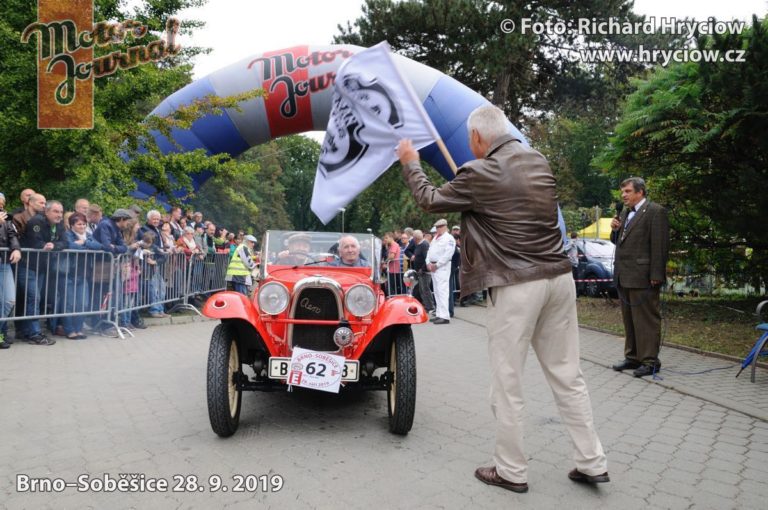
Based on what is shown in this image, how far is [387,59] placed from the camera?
3.96 metres

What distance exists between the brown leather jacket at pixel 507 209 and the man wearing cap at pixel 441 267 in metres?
7.37

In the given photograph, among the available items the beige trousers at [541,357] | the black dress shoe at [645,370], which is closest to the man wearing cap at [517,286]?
the beige trousers at [541,357]

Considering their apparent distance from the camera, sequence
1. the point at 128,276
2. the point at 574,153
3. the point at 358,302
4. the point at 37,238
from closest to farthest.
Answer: the point at 358,302
the point at 37,238
the point at 128,276
the point at 574,153

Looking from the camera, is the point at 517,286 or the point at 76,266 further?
the point at 76,266

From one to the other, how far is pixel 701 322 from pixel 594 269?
6.53 m

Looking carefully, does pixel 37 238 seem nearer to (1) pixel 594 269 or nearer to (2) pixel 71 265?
(2) pixel 71 265

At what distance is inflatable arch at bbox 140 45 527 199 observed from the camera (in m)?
11.6

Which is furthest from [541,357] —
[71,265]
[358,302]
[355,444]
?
[71,265]

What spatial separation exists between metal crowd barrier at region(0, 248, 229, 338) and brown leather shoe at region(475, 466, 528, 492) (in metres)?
6.43

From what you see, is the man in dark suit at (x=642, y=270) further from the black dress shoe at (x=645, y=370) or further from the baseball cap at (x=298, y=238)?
the baseball cap at (x=298, y=238)

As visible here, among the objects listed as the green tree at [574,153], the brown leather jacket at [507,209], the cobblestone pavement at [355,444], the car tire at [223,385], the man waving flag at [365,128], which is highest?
the green tree at [574,153]

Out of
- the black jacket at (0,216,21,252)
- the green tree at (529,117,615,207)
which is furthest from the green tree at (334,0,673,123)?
the black jacket at (0,216,21,252)

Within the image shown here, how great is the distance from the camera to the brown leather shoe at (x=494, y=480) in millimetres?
3080

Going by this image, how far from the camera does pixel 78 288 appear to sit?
26.2 ft
